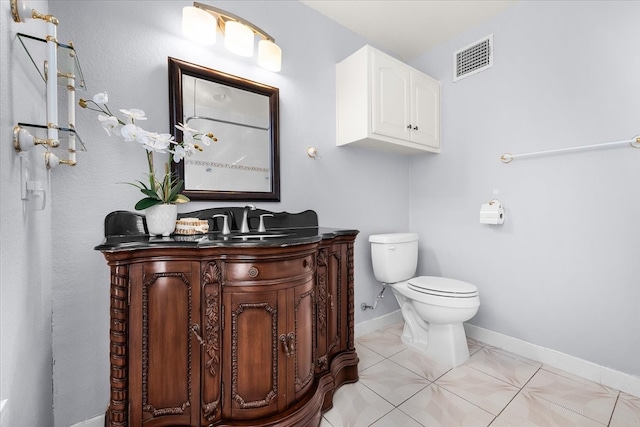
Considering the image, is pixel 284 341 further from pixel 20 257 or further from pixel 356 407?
pixel 20 257

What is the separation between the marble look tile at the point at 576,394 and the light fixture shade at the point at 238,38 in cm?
258

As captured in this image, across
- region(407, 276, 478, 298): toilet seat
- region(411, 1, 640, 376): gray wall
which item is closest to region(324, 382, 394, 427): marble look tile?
region(407, 276, 478, 298): toilet seat

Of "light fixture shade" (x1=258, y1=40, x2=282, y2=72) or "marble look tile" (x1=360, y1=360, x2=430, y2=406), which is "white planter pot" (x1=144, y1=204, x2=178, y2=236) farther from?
"marble look tile" (x1=360, y1=360, x2=430, y2=406)

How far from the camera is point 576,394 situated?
5.16 feet

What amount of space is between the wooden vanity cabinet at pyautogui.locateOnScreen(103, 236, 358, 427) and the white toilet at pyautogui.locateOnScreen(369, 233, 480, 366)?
41.6 inches

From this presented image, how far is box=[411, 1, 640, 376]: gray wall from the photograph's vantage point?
1.61m

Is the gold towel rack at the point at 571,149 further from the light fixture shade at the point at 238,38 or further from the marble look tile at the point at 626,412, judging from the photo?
the light fixture shade at the point at 238,38

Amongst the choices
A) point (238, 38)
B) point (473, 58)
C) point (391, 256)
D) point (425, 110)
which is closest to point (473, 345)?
point (391, 256)

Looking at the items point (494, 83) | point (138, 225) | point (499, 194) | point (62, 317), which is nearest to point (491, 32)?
point (494, 83)

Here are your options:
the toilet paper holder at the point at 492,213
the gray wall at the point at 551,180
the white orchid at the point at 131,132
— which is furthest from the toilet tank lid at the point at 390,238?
the white orchid at the point at 131,132

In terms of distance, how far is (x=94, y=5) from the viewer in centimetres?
127

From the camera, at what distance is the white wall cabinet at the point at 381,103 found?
76.7 inches

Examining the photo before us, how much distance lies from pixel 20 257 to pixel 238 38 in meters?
1.43

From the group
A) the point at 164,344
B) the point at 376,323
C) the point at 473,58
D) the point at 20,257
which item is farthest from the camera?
the point at 376,323
